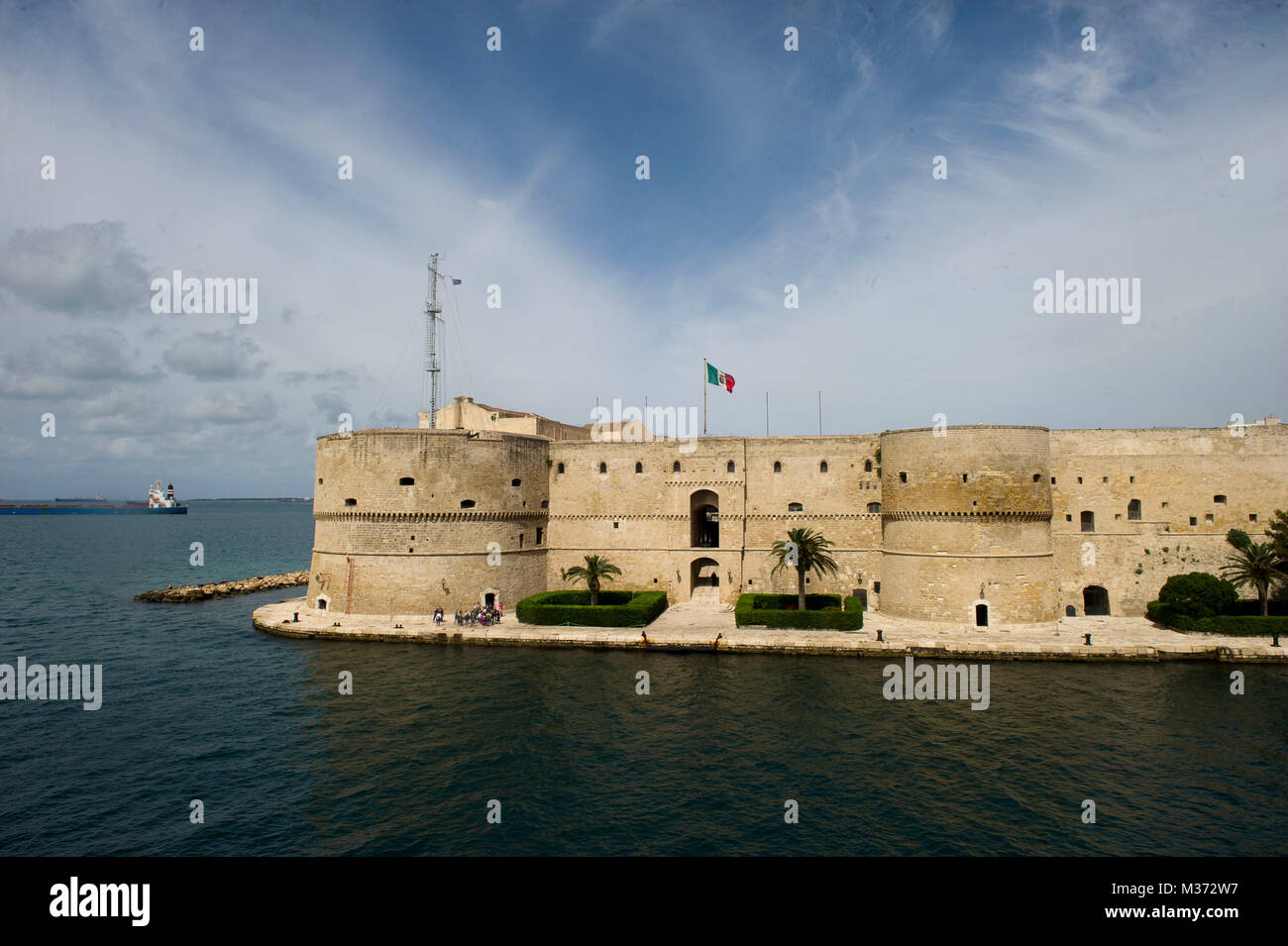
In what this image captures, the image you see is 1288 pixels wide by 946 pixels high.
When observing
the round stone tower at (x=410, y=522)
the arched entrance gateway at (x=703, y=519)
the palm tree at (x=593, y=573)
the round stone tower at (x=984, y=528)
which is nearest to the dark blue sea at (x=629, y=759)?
the round stone tower at (x=984, y=528)

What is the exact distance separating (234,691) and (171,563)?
6153 centimetres

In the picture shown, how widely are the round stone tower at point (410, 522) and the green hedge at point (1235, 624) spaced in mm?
32698

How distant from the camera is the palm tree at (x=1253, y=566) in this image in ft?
94.9

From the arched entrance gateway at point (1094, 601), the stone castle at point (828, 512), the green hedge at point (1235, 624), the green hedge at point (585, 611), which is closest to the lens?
the green hedge at point (1235, 624)

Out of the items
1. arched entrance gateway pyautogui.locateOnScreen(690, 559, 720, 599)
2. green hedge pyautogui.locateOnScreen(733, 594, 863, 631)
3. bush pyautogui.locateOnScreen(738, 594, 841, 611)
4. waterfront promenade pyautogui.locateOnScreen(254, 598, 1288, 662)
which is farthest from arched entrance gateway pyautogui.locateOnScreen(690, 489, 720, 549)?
green hedge pyautogui.locateOnScreen(733, 594, 863, 631)

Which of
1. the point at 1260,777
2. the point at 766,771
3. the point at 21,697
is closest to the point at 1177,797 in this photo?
the point at 1260,777

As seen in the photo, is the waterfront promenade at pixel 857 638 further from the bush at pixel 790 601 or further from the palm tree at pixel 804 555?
the palm tree at pixel 804 555

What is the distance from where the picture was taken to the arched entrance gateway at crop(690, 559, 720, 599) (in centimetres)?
3844

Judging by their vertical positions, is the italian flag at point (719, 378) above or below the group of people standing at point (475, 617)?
above

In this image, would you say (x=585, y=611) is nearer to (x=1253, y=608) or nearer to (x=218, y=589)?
(x=218, y=589)

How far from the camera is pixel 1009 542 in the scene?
30.3 meters

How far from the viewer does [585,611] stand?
31.2 m

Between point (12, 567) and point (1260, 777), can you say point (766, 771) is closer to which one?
point (1260, 777)

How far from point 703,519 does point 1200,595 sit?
26789 millimetres
